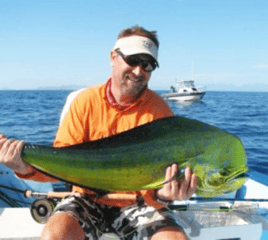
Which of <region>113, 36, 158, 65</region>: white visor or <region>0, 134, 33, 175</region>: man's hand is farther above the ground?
<region>113, 36, 158, 65</region>: white visor

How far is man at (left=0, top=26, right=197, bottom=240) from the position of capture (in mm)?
2473

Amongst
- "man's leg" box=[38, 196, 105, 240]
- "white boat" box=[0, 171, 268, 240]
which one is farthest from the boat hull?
"man's leg" box=[38, 196, 105, 240]

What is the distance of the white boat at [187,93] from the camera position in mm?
43894

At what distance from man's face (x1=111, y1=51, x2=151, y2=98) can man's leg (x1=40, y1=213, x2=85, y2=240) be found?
1128 millimetres

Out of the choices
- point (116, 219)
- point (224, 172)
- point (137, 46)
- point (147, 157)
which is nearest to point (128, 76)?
point (137, 46)

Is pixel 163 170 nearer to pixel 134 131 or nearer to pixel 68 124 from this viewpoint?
pixel 134 131

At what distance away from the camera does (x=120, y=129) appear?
2.85 metres

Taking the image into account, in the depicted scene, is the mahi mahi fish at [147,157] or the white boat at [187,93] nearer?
the mahi mahi fish at [147,157]

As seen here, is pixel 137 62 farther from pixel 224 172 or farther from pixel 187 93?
pixel 187 93

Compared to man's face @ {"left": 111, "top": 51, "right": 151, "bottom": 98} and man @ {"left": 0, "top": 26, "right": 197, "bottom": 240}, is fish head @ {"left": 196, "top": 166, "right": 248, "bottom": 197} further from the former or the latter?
man's face @ {"left": 111, "top": 51, "right": 151, "bottom": 98}

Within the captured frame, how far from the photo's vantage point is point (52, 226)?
236 centimetres

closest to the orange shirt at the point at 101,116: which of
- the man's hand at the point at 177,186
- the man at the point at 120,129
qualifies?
the man at the point at 120,129

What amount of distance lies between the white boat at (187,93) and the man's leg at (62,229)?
138 feet

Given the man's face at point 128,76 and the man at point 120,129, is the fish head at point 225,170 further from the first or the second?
the man's face at point 128,76
